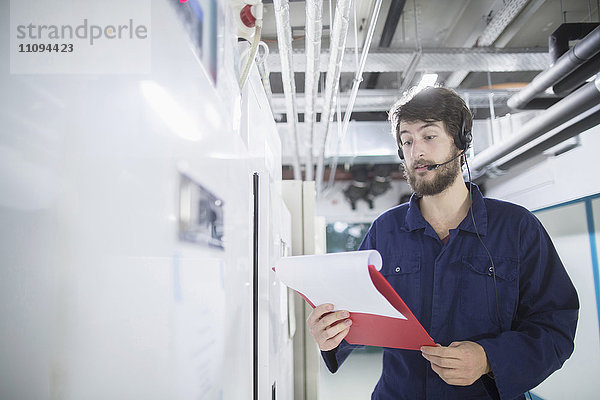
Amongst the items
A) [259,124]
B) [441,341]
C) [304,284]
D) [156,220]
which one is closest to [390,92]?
[259,124]

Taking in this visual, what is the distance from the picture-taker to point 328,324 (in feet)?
3.11

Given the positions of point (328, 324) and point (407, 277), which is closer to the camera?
point (328, 324)

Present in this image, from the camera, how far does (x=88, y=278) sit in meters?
0.49

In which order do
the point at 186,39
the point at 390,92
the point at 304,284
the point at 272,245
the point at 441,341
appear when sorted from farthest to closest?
the point at 390,92 < the point at 272,245 < the point at 441,341 < the point at 304,284 < the point at 186,39

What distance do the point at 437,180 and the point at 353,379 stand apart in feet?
13.5

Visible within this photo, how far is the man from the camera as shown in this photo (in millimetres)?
1022

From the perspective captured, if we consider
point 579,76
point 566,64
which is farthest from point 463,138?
point 579,76

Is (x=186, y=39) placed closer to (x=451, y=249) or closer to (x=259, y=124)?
(x=259, y=124)

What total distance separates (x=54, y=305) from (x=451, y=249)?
1.03m

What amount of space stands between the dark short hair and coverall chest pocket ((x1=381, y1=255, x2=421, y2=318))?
1.30 feet

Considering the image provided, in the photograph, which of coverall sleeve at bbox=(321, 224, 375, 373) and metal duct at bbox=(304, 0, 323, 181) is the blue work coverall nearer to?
coverall sleeve at bbox=(321, 224, 375, 373)

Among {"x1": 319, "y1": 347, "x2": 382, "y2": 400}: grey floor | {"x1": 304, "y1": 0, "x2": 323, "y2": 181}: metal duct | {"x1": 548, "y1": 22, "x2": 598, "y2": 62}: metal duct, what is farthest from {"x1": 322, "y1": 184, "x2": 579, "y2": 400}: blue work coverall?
{"x1": 319, "y1": 347, "x2": 382, "y2": 400}: grey floor

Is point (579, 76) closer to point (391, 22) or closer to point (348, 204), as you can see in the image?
point (391, 22)

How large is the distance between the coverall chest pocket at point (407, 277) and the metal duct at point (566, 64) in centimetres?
168
